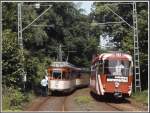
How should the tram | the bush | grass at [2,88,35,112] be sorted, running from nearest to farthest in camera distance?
1. grass at [2,88,35,112]
2. the bush
3. the tram

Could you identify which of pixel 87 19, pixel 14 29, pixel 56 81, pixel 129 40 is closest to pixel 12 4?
pixel 14 29

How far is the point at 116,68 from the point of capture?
2825 centimetres

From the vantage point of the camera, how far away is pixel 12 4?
39094mm

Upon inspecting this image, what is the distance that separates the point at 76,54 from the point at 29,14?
20.5m

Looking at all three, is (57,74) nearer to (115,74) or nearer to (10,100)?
(115,74)

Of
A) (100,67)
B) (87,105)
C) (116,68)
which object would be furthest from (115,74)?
(87,105)

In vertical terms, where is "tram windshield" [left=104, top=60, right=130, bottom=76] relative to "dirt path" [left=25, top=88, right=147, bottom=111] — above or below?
above

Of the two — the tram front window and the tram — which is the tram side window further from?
the tram front window

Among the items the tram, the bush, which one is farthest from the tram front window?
the bush

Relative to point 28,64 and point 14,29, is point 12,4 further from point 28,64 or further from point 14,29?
point 28,64

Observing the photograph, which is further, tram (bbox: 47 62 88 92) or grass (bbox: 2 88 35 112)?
tram (bbox: 47 62 88 92)

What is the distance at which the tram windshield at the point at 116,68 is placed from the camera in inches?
1110

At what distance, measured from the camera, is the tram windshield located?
92.5 ft

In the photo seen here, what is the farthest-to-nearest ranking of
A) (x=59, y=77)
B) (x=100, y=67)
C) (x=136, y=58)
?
(x=59, y=77), (x=136, y=58), (x=100, y=67)
